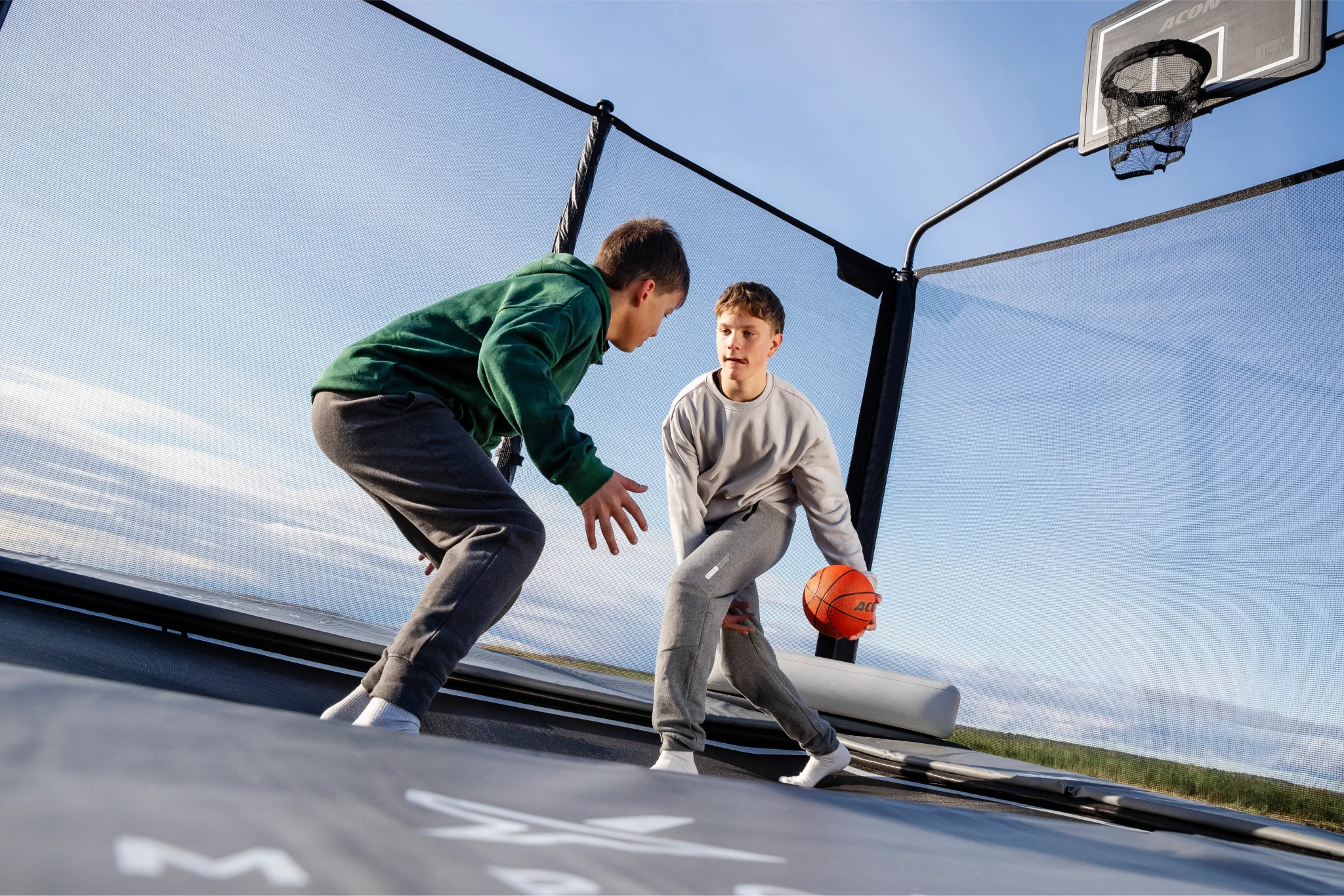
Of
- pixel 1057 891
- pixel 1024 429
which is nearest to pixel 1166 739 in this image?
pixel 1024 429

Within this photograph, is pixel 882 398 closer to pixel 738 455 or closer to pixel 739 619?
pixel 738 455

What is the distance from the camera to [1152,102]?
8.94 ft

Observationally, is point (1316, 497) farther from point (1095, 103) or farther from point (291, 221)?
point (291, 221)

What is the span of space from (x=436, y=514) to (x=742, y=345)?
3.03 feet

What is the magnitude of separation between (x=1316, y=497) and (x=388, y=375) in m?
2.59

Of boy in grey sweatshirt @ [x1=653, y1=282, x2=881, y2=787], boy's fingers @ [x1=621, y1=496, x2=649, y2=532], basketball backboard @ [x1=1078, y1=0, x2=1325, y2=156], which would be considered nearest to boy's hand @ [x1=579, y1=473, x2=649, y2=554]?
boy's fingers @ [x1=621, y1=496, x2=649, y2=532]

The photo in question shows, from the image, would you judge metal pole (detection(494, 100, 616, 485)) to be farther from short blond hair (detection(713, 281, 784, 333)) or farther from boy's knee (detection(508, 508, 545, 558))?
boy's knee (detection(508, 508, 545, 558))

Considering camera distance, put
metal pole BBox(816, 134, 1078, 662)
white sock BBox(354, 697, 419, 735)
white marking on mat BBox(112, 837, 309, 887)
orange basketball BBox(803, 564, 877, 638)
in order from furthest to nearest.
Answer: metal pole BBox(816, 134, 1078, 662) → orange basketball BBox(803, 564, 877, 638) → white sock BBox(354, 697, 419, 735) → white marking on mat BBox(112, 837, 309, 887)

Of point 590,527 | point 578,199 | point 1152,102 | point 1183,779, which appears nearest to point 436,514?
point 590,527

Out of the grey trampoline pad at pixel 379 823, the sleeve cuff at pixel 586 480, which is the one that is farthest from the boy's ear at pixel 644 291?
the grey trampoline pad at pixel 379 823

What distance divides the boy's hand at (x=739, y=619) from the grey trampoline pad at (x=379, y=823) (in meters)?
1.09

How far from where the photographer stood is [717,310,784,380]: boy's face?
6.47 feet

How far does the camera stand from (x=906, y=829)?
32.2 inches

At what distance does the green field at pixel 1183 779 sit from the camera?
2299mm
